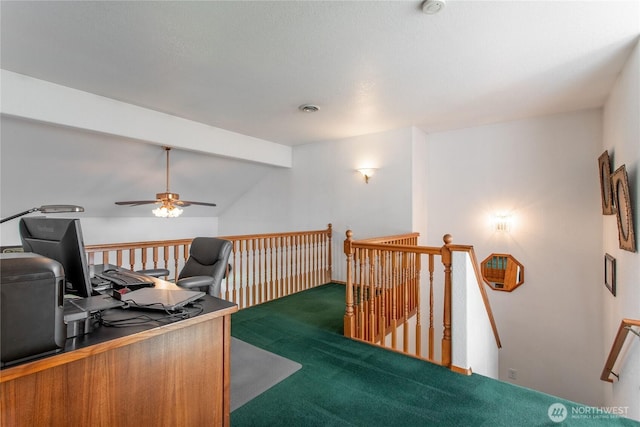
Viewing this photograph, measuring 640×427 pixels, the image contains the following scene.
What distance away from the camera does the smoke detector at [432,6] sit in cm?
193

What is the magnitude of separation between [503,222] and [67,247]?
16.1 feet

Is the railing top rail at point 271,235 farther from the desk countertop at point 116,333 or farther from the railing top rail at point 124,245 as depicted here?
the desk countertop at point 116,333

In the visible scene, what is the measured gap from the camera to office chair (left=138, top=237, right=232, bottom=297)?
2539mm

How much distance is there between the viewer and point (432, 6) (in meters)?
1.96

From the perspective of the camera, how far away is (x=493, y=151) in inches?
178

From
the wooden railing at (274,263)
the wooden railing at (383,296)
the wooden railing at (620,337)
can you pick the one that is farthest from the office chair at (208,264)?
the wooden railing at (620,337)

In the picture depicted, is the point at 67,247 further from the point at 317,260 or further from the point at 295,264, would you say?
the point at 317,260

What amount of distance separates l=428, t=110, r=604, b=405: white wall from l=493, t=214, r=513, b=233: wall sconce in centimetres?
8

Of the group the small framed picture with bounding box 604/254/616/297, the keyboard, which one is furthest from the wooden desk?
the small framed picture with bounding box 604/254/616/297

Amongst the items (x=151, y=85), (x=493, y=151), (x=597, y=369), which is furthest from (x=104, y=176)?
(x=597, y=369)

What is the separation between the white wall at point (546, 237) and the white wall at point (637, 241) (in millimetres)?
396

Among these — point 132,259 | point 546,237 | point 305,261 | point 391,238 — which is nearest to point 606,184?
point 546,237

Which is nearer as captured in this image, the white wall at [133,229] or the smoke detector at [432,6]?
the smoke detector at [432,6]

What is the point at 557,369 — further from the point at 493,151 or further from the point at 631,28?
the point at 631,28
